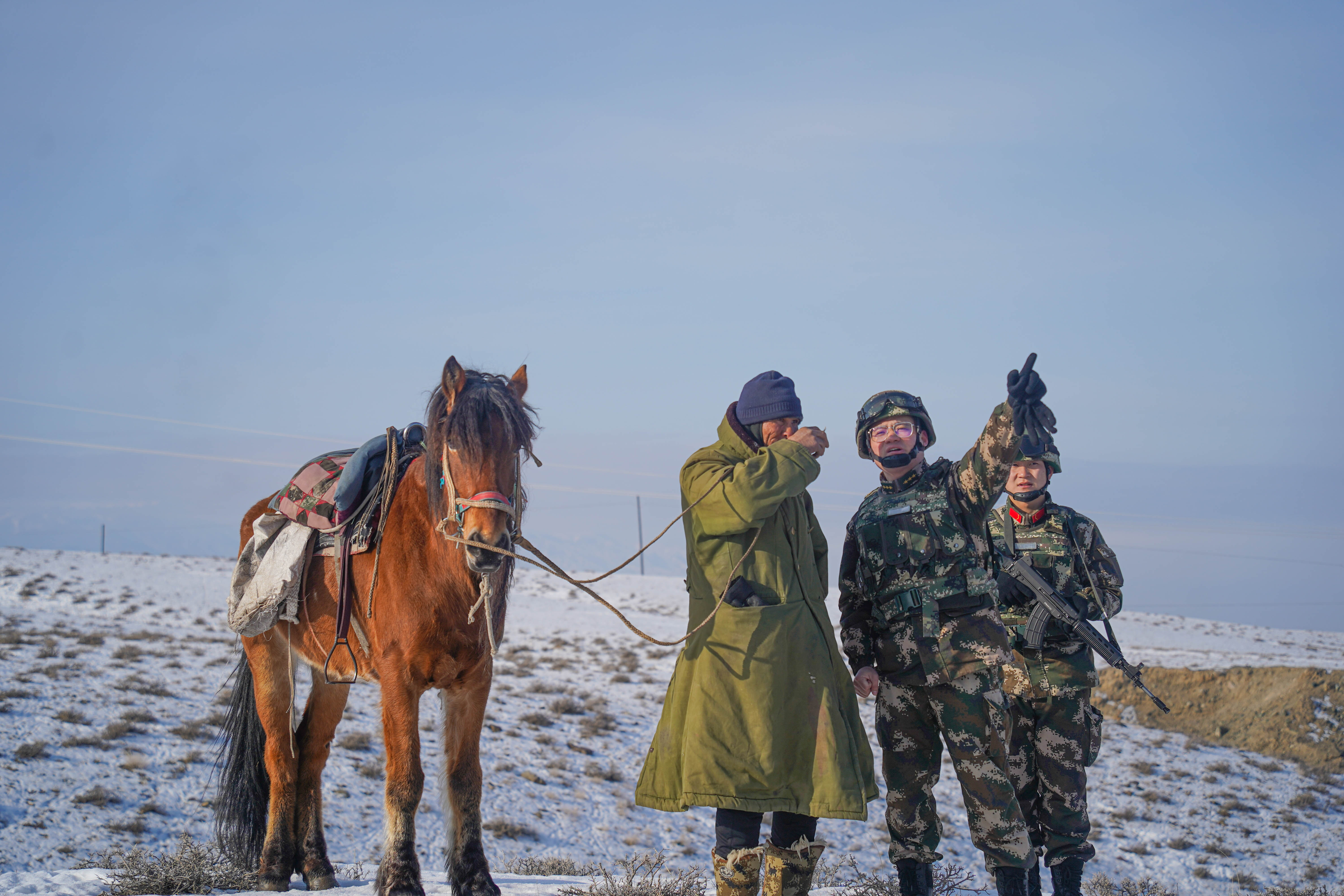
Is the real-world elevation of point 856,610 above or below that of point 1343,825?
above

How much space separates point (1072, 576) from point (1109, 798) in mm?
8650

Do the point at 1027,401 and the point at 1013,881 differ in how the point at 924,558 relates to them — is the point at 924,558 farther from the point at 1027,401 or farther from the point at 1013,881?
the point at 1013,881

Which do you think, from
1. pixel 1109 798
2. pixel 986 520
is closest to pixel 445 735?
pixel 986 520

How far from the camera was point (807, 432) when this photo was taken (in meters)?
3.49

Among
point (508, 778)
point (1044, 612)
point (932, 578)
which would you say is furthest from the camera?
point (508, 778)

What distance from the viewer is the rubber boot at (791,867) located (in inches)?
132

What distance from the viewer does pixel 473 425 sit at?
3783mm

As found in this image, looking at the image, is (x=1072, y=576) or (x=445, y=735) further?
(x=1072, y=576)

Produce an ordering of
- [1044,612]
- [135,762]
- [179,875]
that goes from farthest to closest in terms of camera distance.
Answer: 1. [135,762]
2. [1044,612]
3. [179,875]

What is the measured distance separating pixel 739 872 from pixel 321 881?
2.99m

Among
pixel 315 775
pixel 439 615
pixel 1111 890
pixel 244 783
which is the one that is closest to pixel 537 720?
pixel 244 783

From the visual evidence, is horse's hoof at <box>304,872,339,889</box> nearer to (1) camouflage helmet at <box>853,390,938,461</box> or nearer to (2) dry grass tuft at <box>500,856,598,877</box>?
(2) dry grass tuft at <box>500,856,598,877</box>

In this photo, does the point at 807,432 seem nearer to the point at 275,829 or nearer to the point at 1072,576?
the point at 1072,576

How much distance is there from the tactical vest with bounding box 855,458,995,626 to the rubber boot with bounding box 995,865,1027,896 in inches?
45.0
